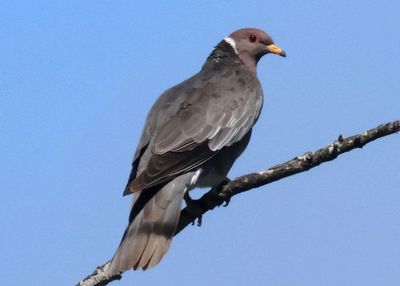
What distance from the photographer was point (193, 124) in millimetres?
5430

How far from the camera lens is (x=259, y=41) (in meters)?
6.89

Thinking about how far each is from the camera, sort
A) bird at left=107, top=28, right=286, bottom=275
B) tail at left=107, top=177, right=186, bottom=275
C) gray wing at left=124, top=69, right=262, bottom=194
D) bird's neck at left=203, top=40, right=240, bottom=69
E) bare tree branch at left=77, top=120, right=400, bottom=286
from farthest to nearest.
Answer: bird's neck at left=203, top=40, right=240, bottom=69, gray wing at left=124, top=69, right=262, bottom=194, bird at left=107, top=28, right=286, bottom=275, tail at left=107, top=177, right=186, bottom=275, bare tree branch at left=77, top=120, right=400, bottom=286

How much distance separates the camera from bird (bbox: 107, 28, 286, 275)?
477 cm

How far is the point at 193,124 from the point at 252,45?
1651 millimetres

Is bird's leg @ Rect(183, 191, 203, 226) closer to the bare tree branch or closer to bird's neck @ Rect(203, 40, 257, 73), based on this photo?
the bare tree branch

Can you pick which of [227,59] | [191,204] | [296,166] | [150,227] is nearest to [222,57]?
[227,59]

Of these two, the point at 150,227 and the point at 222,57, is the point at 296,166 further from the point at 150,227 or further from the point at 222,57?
the point at 222,57

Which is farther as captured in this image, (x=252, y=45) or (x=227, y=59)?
(x=252, y=45)

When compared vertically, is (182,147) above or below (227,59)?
below

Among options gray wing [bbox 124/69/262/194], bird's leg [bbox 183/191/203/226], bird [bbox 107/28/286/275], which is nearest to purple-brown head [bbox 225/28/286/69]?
bird [bbox 107/28/286/275]

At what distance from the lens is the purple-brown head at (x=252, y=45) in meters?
6.83

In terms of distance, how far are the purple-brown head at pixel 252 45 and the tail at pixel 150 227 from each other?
200 cm

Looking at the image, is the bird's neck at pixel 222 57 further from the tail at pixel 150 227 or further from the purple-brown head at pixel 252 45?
the tail at pixel 150 227

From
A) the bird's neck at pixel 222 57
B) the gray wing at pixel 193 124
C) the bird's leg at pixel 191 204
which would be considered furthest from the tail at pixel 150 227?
the bird's neck at pixel 222 57
